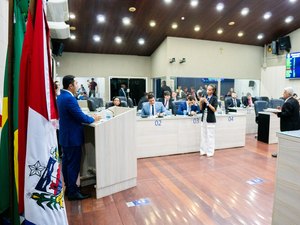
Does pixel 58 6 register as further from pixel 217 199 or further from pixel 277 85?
pixel 277 85

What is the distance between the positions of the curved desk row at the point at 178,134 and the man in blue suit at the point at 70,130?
1794 millimetres

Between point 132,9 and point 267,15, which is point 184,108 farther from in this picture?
point 267,15

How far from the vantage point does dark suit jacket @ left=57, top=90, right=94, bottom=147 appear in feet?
8.60

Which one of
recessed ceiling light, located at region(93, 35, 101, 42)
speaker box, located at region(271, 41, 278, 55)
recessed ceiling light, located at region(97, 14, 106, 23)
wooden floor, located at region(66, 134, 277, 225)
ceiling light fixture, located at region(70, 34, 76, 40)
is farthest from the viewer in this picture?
speaker box, located at region(271, 41, 278, 55)

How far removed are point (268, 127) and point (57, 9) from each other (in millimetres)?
5651

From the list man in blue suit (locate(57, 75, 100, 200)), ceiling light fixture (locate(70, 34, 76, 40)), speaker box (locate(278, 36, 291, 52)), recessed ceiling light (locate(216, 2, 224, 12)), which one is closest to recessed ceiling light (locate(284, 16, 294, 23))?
speaker box (locate(278, 36, 291, 52))

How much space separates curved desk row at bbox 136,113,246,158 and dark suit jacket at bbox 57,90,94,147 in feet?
5.98

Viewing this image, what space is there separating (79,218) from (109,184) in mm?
586

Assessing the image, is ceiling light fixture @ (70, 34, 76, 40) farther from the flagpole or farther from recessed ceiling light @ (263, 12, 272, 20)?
the flagpole

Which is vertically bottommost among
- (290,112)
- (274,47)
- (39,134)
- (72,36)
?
(290,112)

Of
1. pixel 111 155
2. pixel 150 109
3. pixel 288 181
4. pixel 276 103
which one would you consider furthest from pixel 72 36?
pixel 288 181

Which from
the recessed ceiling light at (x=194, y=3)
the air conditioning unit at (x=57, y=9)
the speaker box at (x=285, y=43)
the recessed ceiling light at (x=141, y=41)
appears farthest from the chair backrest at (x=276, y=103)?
the air conditioning unit at (x=57, y=9)

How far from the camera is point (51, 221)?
123 cm

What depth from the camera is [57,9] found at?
4758 mm
